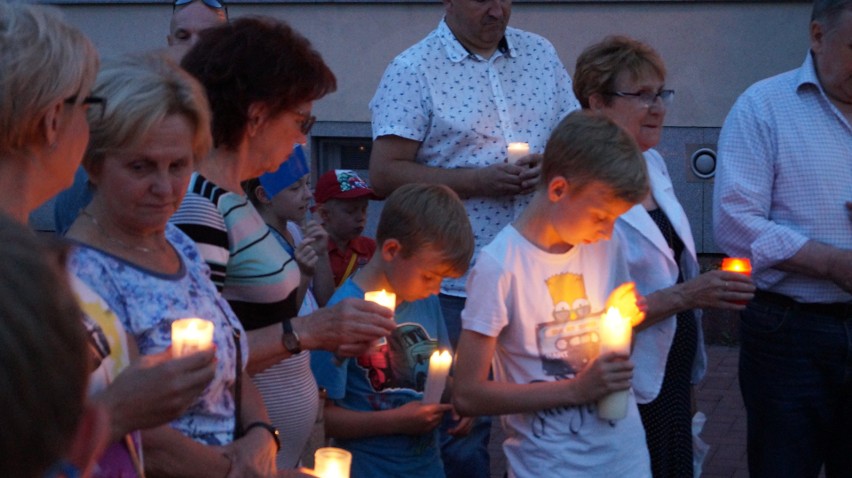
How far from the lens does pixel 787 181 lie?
425cm

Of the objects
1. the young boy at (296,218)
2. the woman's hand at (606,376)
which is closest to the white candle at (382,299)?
→ the woman's hand at (606,376)

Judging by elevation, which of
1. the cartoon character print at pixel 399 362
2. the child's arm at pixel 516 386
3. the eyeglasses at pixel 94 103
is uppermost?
the eyeglasses at pixel 94 103

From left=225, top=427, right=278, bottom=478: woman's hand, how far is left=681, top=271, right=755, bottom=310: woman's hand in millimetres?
1681

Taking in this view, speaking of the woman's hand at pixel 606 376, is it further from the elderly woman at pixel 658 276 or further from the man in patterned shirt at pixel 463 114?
the man in patterned shirt at pixel 463 114

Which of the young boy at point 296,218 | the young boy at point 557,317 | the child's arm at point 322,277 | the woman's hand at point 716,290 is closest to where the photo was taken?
the young boy at point 557,317

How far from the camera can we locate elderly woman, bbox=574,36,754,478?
3.74 m

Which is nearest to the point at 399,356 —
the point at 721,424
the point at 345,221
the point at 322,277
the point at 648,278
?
the point at 648,278

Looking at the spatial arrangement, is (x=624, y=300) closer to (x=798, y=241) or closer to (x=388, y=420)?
(x=388, y=420)

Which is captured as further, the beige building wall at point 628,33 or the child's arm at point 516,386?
the beige building wall at point 628,33

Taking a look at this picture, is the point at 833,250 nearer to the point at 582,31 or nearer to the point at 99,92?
the point at 99,92

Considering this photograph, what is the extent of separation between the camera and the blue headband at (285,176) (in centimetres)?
468

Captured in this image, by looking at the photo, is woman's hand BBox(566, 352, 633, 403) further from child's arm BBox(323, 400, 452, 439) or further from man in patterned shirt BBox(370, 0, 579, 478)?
man in patterned shirt BBox(370, 0, 579, 478)

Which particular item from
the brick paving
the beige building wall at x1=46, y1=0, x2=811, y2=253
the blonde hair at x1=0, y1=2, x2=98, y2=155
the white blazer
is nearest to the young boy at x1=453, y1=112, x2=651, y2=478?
the white blazer

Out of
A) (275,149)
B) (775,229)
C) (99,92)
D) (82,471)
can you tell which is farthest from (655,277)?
(82,471)
